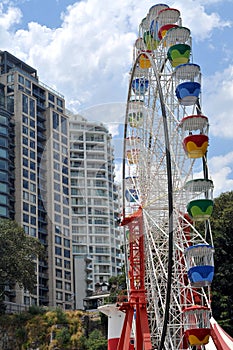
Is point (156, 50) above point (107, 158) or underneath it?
above

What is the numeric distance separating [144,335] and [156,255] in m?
3.55

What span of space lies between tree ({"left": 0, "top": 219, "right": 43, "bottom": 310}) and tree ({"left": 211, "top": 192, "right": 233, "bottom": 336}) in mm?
19937

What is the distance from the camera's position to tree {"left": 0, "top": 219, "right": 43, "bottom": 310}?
56.5 meters

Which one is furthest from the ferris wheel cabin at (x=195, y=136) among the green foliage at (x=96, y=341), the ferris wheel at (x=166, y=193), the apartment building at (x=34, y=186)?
the apartment building at (x=34, y=186)

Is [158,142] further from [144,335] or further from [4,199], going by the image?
[4,199]

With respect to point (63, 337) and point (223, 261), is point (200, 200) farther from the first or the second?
point (63, 337)

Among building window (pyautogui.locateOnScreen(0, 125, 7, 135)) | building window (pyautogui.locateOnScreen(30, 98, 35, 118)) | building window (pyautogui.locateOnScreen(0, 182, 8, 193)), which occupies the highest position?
building window (pyautogui.locateOnScreen(30, 98, 35, 118))

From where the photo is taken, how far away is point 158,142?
88.5 ft

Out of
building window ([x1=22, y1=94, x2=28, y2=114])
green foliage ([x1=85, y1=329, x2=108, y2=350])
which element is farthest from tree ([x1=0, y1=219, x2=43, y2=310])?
building window ([x1=22, y1=94, x2=28, y2=114])

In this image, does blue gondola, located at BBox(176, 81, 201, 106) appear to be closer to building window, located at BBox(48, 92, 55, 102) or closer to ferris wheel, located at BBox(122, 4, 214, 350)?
ferris wheel, located at BBox(122, 4, 214, 350)

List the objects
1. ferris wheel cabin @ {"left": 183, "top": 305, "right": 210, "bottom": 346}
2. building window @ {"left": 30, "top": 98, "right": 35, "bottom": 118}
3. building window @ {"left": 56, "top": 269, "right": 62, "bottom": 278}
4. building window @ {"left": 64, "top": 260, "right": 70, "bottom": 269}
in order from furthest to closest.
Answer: building window @ {"left": 30, "top": 98, "right": 35, "bottom": 118} → building window @ {"left": 64, "top": 260, "right": 70, "bottom": 269} → building window @ {"left": 56, "top": 269, "right": 62, "bottom": 278} → ferris wheel cabin @ {"left": 183, "top": 305, "right": 210, "bottom": 346}

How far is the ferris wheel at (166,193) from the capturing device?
22.1 meters

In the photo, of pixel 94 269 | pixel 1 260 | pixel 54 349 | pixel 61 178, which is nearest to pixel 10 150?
pixel 61 178

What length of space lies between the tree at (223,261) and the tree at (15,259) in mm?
19937
